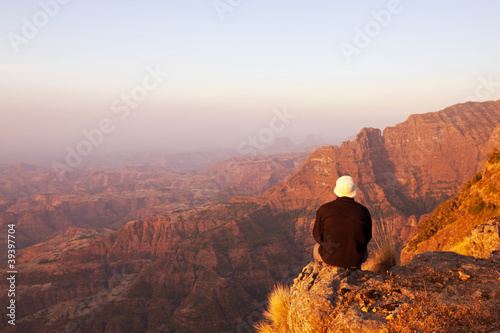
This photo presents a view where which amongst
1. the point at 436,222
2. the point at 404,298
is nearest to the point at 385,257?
the point at 404,298

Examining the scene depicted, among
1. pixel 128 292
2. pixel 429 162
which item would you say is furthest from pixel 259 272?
pixel 429 162

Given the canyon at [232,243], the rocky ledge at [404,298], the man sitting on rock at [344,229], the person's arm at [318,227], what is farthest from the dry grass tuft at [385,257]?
the canyon at [232,243]

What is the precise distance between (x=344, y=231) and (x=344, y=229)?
53 mm

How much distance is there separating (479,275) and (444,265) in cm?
94

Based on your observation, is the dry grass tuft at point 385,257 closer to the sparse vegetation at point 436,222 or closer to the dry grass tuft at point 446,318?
the dry grass tuft at point 446,318

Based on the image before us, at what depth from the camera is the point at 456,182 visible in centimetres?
13812

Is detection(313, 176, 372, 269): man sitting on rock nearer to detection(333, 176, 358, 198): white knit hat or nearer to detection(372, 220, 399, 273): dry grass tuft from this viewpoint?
detection(333, 176, 358, 198): white knit hat

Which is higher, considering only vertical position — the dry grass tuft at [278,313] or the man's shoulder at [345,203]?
the man's shoulder at [345,203]

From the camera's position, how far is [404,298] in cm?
641

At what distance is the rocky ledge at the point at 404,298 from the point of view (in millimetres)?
5418

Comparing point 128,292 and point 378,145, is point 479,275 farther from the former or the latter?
point 378,145

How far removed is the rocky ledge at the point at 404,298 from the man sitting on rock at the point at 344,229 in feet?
1.32

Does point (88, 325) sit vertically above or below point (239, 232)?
below

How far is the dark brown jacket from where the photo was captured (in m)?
7.33
